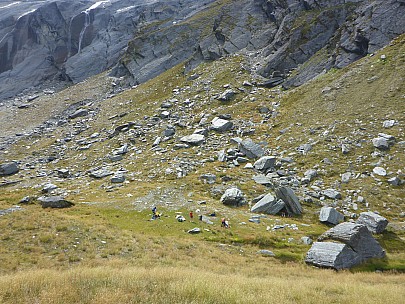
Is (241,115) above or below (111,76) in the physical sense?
below

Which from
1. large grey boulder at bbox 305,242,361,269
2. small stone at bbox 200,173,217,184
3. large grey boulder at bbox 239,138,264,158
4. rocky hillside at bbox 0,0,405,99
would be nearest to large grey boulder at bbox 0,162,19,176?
small stone at bbox 200,173,217,184

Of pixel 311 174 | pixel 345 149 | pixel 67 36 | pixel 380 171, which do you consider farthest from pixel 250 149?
pixel 67 36

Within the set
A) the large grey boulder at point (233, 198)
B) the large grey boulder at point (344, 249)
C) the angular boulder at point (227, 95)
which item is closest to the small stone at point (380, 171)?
the large grey boulder at point (344, 249)

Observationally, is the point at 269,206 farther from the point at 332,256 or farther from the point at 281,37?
the point at 281,37

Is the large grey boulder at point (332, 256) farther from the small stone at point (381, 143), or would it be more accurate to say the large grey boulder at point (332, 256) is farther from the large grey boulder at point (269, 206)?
the small stone at point (381, 143)

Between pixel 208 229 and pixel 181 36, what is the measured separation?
296ft

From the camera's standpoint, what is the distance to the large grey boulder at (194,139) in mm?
45806

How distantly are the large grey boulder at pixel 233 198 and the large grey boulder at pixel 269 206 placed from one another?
178cm

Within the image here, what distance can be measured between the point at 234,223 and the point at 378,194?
14.8 m

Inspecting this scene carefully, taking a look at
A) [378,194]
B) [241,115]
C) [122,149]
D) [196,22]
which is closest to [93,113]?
[122,149]

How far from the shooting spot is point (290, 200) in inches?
1099

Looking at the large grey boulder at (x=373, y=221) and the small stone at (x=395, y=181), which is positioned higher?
the small stone at (x=395, y=181)

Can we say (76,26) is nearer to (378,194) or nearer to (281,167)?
(281,167)

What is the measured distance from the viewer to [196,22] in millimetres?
104188
